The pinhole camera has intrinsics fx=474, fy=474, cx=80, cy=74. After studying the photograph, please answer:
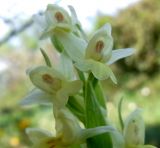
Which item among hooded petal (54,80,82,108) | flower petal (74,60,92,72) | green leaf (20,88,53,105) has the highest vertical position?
flower petal (74,60,92,72)

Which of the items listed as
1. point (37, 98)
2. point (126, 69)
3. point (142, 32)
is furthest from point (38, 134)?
point (126, 69)

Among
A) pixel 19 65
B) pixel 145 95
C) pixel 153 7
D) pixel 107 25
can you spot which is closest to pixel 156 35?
pixel 153 7

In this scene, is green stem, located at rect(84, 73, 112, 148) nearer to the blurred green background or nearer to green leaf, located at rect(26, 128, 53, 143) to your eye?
green leaf, located at rect(26, 128, 53, 143)

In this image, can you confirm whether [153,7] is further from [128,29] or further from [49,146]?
[49,146]

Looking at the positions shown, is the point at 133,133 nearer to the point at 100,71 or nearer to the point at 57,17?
the point at 100,71

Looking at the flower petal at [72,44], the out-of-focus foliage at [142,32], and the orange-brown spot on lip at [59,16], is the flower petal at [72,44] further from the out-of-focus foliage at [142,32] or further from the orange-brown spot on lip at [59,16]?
the out-of-focus foliage at [142,32]

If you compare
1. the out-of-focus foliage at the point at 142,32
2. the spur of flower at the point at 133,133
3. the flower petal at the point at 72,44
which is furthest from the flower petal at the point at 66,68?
the out-of-focus foliage at the point at 142,32

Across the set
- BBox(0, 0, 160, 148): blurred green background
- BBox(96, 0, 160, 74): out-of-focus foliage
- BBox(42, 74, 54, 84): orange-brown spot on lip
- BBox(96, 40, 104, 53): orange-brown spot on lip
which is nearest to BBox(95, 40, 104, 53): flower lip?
BBox(96, 40, 104, 53): orange-brown spot on lip
